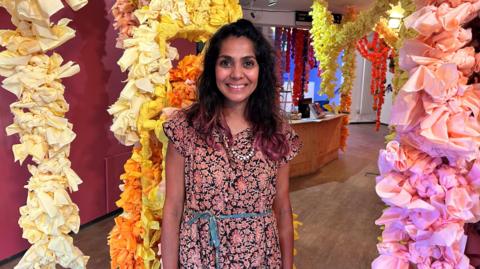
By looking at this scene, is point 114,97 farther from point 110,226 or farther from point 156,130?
point 156,130

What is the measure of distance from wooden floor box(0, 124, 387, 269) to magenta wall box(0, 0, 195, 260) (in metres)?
0.25

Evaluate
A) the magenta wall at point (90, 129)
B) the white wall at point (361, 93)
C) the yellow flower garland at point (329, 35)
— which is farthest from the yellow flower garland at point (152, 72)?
the white wall at point (361, 93)

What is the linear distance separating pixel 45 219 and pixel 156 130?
2.04 feet

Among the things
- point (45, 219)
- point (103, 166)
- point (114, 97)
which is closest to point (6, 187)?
point (103, 166)

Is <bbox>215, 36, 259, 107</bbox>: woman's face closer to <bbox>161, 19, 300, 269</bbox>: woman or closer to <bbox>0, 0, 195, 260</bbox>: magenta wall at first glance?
<bbox>161, 19, 300, 269</bbox>: woman

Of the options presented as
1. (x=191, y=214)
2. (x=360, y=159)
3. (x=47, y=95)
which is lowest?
(x=360, y=159)

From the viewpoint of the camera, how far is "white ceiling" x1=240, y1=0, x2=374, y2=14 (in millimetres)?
7116

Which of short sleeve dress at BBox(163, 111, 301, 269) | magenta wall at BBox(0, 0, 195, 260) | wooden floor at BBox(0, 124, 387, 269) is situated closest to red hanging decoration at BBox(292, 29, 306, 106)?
wooden floor at BBox(0, 124, 387, 269)

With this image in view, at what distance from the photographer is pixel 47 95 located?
1634mm

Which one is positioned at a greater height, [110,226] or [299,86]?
[299,86]

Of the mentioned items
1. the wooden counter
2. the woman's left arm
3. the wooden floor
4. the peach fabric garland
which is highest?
the peach fabric garland

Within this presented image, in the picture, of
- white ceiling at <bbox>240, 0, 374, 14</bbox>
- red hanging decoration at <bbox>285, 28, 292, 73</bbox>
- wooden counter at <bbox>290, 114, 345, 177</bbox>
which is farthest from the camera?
red hanging decoration at <bbox>285, 28, 292, 73</bbox>

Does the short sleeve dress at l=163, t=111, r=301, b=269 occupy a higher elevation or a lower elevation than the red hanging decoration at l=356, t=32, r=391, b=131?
lower

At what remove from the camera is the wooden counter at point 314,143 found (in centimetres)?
600
